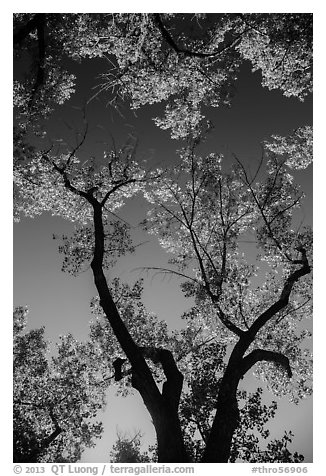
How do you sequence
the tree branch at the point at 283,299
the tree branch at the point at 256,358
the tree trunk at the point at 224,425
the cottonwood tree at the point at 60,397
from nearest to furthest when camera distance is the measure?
the tree trunk at the point at 224,425
the tree branch at the point at 256,358
the tree branch at the point at 283,299
the cottonwood tree at the point at 60,397

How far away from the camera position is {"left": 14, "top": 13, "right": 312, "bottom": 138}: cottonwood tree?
7.66 m

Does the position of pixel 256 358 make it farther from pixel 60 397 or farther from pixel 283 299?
pixel 60 397

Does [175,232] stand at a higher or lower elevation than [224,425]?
higher

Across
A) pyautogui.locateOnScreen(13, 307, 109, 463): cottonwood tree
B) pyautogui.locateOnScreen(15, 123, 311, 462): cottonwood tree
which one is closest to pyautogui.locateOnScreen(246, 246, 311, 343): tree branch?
pyautogui.locateOnScreen(15, 123, 311, 462): cottonwood tree

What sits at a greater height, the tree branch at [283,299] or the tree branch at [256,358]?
the tree branch at [283,299]

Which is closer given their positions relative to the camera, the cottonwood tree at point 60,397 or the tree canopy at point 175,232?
the tree canopy at point 175,232

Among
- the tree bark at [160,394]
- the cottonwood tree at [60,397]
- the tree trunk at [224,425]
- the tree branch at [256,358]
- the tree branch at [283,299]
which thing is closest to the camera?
the tree bark at [160,394]

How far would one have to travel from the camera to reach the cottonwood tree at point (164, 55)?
7.66 m

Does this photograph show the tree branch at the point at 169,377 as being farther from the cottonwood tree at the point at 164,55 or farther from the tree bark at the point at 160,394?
the cottonwood tree at the point at 164,55

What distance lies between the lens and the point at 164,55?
8.88m

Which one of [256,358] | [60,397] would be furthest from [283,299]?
[60,397]

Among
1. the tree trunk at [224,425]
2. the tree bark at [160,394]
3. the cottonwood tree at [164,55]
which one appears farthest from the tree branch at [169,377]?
the cottonwood tree at [164,55]

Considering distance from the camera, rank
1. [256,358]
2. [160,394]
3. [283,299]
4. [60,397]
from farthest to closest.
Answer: [60,397], [283,299], [256,358], [160,394]
